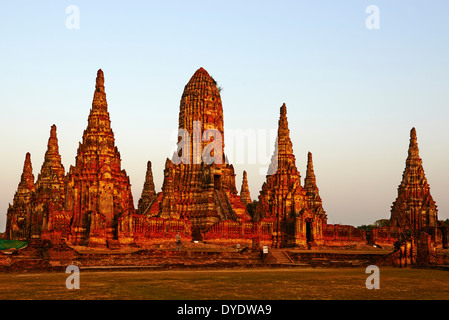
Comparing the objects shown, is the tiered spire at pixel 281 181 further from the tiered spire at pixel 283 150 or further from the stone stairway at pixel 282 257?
the stone stairway at pixel 282 257

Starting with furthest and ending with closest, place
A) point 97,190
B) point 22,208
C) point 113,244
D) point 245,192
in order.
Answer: point 245,192 → point 22,208 → point 97,190 → point 113,244

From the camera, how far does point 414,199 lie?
77562mm

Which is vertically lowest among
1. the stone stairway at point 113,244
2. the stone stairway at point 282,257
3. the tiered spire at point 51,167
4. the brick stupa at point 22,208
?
the stone stairway at point 282,257

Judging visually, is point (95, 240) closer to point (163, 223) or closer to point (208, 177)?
point (163, 223)

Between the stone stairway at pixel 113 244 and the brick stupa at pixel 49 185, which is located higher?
the brick stupa at pixel 49 185

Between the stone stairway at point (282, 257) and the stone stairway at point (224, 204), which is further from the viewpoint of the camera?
the stone stairway at point (224, 204)

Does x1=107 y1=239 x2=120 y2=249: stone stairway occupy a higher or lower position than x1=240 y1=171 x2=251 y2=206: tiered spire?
lower

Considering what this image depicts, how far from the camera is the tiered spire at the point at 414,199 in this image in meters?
76.2

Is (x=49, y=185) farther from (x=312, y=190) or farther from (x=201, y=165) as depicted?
(x=312, y=190)

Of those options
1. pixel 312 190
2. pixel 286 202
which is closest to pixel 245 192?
pixel 312 190

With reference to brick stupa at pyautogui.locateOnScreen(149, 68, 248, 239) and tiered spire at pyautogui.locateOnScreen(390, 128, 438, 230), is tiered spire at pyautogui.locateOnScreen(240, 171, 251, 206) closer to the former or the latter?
brick stupa at pyautogui.locateOnScreen(149, 68, 248, 239)

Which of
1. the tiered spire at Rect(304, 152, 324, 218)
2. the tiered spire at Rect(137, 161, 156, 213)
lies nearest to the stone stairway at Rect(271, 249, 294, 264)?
the tiered spire at Rect(137, 161, 156, 213)

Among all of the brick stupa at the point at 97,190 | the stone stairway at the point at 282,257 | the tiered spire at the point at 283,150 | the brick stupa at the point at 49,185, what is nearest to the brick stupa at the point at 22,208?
the brick stupa at the point at 49,185

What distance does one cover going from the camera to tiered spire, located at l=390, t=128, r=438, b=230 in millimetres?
76250
